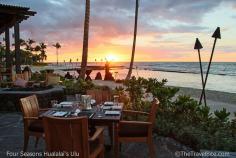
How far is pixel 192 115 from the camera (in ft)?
21.7

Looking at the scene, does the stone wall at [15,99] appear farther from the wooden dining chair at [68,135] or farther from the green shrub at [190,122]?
the wooden dining chair at [68,135]

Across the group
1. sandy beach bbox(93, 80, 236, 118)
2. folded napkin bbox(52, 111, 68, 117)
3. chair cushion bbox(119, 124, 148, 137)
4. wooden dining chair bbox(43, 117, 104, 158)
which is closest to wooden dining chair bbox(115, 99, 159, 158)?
chair cushion bbox(119, 124, 148, 137)

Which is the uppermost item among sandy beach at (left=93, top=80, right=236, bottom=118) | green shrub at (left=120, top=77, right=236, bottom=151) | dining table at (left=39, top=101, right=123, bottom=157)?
dining table at (left=39, top=101, right=123, bottom=157)

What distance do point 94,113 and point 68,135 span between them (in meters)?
1.24

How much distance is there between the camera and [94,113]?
4.93 m

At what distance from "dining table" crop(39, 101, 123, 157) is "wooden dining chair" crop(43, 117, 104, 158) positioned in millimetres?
602

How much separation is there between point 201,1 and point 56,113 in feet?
39.4

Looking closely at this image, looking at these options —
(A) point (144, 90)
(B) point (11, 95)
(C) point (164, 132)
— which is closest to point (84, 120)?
(C) point (164, 132)

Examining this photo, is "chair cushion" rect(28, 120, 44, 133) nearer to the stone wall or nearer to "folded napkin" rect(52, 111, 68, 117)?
"folded napkin" rect(52, 111, 68, 117)

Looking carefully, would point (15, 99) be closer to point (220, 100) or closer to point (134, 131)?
point (134, 131)

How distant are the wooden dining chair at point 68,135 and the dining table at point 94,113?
60cm

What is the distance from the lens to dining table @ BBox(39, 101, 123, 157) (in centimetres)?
459

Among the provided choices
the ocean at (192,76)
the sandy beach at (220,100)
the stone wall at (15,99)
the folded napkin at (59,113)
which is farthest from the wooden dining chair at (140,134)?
the ocean at (192,76)

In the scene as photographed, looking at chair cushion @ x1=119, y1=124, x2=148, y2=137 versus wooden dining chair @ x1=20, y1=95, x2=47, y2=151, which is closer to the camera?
chair cushion @ x1=119, y1=124, x2=148, y2=137
